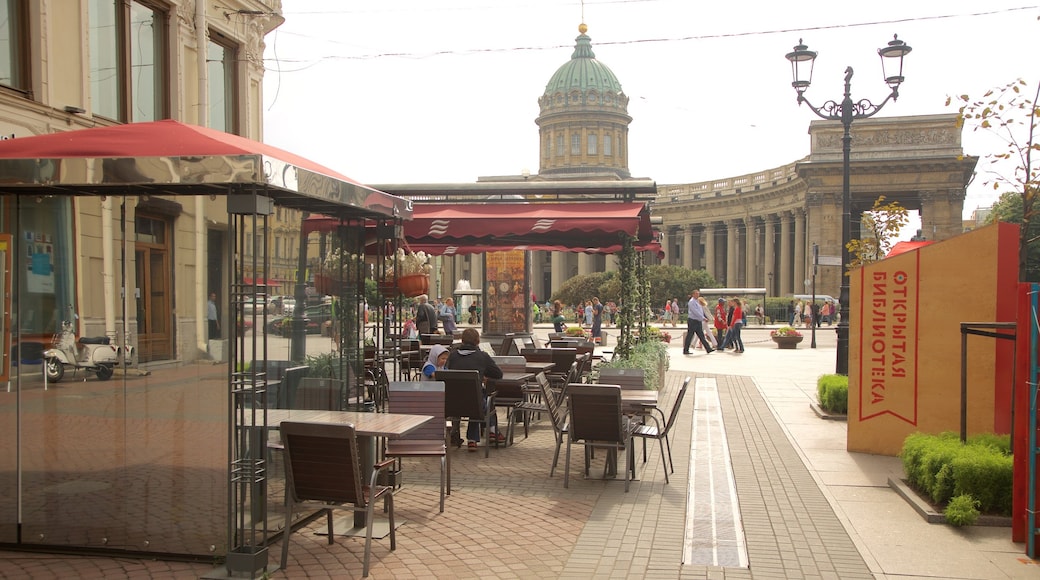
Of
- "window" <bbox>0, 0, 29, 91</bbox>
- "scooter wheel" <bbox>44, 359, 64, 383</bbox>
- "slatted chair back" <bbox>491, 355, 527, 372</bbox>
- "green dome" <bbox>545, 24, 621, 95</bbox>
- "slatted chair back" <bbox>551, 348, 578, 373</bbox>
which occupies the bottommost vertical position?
"slatted chair back" <bbox>551, 348, 578, 373</bbox>

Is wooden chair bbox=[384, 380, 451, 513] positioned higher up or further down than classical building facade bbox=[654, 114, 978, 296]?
further down

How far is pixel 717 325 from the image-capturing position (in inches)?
1149

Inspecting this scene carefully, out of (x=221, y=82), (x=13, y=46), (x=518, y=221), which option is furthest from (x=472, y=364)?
(x=221, y=82)

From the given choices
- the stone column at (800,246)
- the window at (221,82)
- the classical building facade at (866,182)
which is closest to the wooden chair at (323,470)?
the window at (221,82)

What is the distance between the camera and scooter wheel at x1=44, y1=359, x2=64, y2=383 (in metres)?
6.40

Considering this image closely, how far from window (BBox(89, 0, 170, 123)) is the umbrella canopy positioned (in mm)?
9104

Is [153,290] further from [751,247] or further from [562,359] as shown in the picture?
[751,247]

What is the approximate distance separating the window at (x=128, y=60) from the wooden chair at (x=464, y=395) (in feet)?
28.0

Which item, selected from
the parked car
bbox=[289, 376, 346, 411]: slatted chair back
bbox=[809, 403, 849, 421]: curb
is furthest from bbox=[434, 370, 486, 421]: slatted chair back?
bbox=[809, 403, 849, 421]: curb

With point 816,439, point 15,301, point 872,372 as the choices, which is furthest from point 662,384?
point 15,301

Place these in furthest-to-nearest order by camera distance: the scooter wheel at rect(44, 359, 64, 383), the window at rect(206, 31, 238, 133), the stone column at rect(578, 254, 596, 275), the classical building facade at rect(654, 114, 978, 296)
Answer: the stone column at rect(578, 254, 596, 275)
the classical building facade at rect(654, 114, 978, 296)
the window at rect(206, 31, 238, 133)
the scooter wheel at rect(44, 359, 64, 383)

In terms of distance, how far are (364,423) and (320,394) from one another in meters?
0.94

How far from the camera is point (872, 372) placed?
33.0 feet

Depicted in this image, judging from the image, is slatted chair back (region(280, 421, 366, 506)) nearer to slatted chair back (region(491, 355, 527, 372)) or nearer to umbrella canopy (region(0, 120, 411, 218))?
umbrella canopy (region(0, 120, 411, 218))
